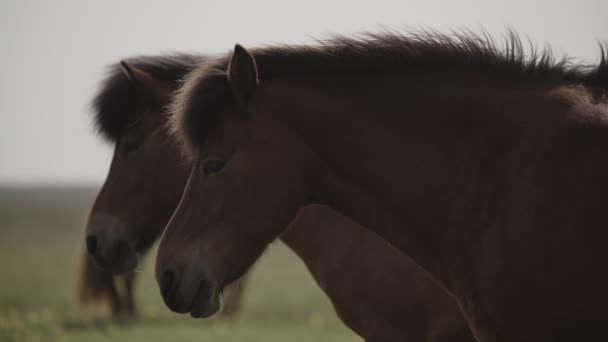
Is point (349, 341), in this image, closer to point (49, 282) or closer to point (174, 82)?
point (174, 82)

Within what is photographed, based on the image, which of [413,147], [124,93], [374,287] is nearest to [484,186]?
[413,147]

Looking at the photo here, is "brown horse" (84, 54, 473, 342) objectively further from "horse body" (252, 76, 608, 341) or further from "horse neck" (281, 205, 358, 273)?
"horse body" (252, 76, 608, 341)

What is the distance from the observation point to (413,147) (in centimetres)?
345

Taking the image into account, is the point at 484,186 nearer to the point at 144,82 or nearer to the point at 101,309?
the point at 144,82

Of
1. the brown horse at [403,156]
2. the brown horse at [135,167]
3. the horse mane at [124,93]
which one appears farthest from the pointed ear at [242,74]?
the horse mane at [124,93]

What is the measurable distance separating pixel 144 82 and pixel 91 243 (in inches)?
51.8

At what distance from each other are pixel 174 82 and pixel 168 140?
1.88 ft

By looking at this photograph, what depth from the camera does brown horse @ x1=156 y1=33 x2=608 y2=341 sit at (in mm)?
3125

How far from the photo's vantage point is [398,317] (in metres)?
4.77

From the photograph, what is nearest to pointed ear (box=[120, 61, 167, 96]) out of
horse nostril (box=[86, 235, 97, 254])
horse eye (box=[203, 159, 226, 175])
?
horse nostril (box=[86, 235, 97, 254])

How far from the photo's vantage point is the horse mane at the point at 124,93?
570 centimetres

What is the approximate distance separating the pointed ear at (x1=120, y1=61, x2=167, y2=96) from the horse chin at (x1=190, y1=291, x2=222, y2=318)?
7.91 ft

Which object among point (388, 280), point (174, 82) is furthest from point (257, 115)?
point (174, 82)

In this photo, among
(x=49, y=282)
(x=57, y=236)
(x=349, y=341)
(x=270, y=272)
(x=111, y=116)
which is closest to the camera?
(x=111, y=116)
